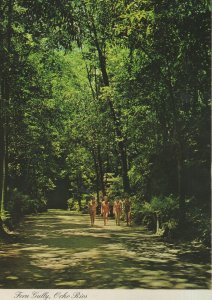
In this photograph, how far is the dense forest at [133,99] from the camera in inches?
543

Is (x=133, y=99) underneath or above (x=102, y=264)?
above

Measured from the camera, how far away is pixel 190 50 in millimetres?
12898

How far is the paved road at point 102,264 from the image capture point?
10.6 meters

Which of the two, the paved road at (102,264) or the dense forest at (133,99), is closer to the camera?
the paved road at (102,264)

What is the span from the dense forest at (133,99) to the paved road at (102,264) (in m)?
1.85

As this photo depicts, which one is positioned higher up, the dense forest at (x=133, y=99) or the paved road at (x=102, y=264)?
the dense forest at (x=133, y=99)

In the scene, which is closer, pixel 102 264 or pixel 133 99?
pixel 102 264

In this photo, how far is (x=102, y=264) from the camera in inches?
520

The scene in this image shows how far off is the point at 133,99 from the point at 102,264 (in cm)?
1150

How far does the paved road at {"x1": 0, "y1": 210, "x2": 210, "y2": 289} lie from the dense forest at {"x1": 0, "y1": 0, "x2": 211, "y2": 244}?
1853 mm

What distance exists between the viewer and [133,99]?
76.1ft

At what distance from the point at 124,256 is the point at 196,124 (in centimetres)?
622
